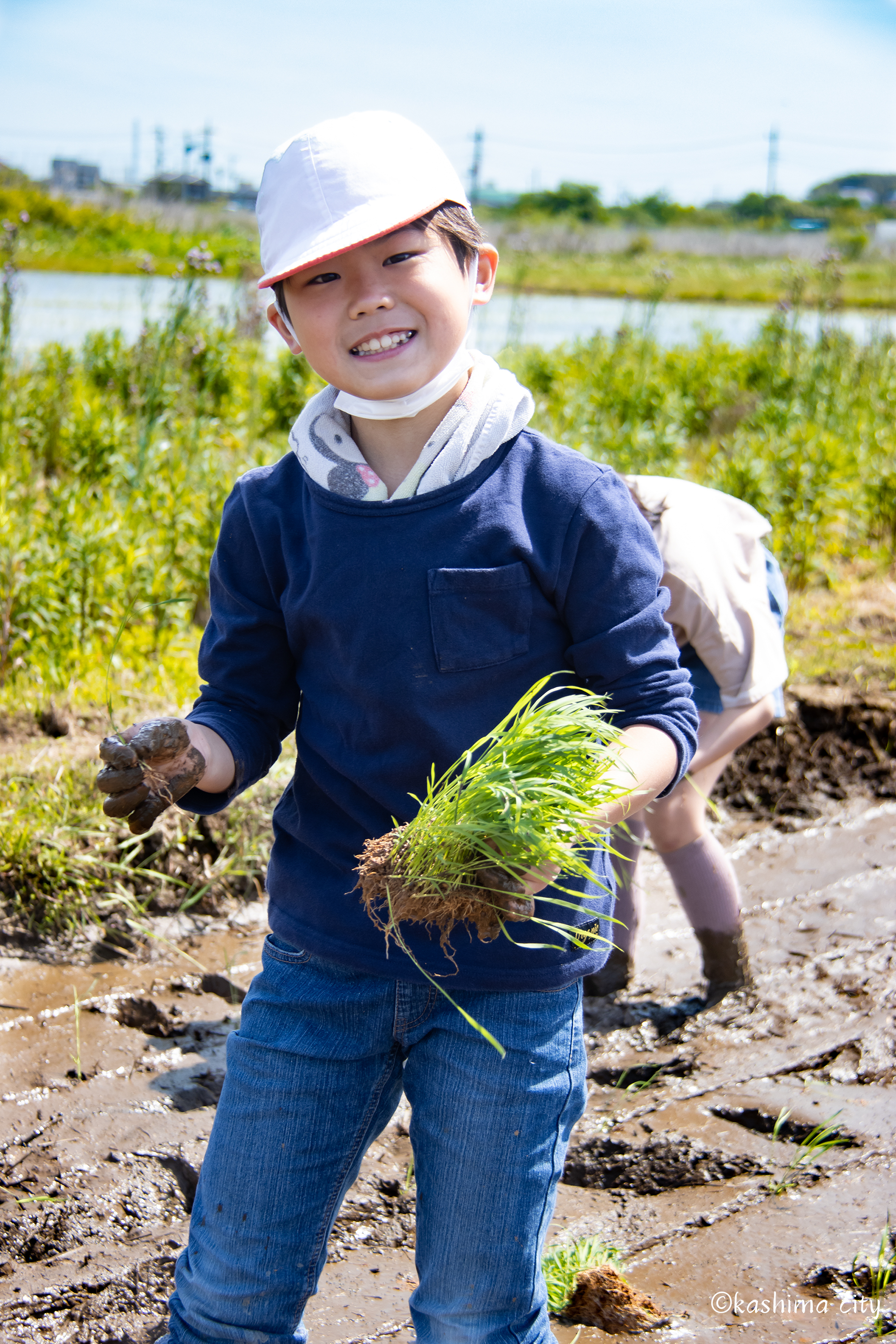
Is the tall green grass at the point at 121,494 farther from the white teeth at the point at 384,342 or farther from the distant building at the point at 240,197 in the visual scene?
the distant building at the point at 240,197

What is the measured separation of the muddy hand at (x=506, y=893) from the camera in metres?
1.42

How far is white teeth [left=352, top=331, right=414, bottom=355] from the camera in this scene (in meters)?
1.62

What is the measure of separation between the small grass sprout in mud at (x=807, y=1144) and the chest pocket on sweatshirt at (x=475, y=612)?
1.42 meters

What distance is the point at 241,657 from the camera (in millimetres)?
1814

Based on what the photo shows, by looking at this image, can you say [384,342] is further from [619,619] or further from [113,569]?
[113,569]

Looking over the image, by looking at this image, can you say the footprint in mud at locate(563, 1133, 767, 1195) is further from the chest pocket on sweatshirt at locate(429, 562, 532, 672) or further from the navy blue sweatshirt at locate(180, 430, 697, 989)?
the chest pocket on sweatshirt at locate(429, 562, 532, 672)

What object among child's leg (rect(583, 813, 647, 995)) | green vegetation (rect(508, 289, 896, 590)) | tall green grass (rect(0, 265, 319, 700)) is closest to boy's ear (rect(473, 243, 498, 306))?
tall green grass (rect(0, 265, 319, 700))

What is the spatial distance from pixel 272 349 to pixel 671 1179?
7454 millimetres

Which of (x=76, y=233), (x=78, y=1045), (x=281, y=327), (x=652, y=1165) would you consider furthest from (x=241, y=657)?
(x=76, y=233)

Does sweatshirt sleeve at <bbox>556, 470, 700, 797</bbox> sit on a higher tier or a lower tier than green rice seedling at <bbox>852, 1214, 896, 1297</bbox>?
higher

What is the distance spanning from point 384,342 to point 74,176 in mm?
40994

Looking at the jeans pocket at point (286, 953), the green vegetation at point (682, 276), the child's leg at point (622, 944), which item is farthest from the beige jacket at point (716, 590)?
the green vegetation at point (682, 276)

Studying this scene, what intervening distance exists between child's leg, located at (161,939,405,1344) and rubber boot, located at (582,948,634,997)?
4.59 ft

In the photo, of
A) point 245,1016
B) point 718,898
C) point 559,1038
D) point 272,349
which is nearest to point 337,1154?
point 245,1016
